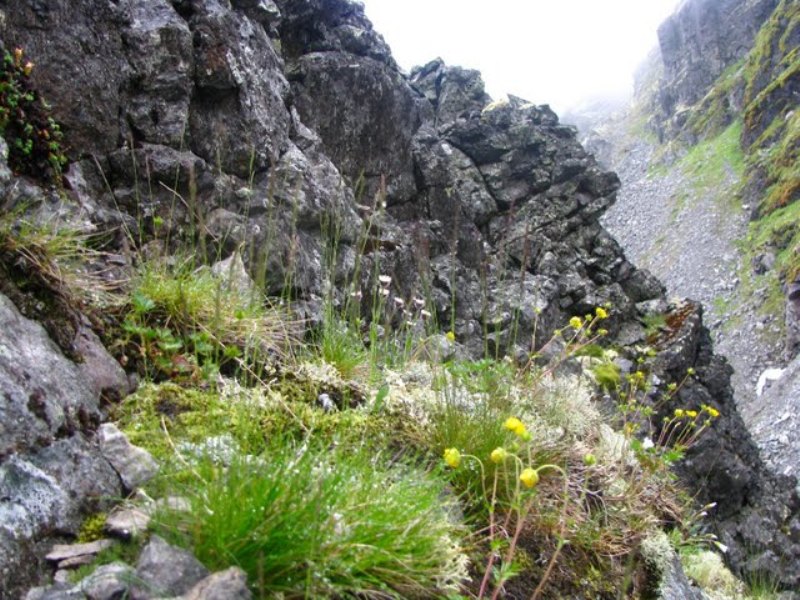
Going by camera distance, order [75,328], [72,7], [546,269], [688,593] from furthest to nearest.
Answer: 1. [546,269]
2. [72,7]
3. [688,593]
4. [75,328]

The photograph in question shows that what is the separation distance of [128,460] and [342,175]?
5.89 meters

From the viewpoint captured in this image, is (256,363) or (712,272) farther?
(712,272)

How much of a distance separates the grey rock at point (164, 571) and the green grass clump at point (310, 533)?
0.06 meters

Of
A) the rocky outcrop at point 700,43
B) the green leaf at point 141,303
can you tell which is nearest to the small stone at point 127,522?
the green leaf at point 141,303

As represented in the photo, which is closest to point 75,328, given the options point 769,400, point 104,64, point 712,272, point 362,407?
point 362,407

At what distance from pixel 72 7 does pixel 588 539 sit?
657 centimetres

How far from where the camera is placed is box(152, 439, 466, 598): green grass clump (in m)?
1.59

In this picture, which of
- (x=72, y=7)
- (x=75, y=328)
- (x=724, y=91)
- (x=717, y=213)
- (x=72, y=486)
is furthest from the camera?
(x=724, y=91)

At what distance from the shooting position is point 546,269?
20.8 meters

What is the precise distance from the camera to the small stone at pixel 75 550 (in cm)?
163

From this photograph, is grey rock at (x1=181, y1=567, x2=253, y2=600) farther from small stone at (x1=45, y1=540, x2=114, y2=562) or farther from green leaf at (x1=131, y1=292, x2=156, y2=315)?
green leaf at (x1=131, y1=292, x2=156, y2=315)

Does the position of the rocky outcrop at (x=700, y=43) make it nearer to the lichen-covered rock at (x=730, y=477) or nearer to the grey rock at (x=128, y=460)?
the lichen-covered rock at (x=730, y=477)

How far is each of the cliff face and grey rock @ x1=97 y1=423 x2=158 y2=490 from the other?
7.9 inches

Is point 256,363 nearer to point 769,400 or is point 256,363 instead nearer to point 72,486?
point 72,486
